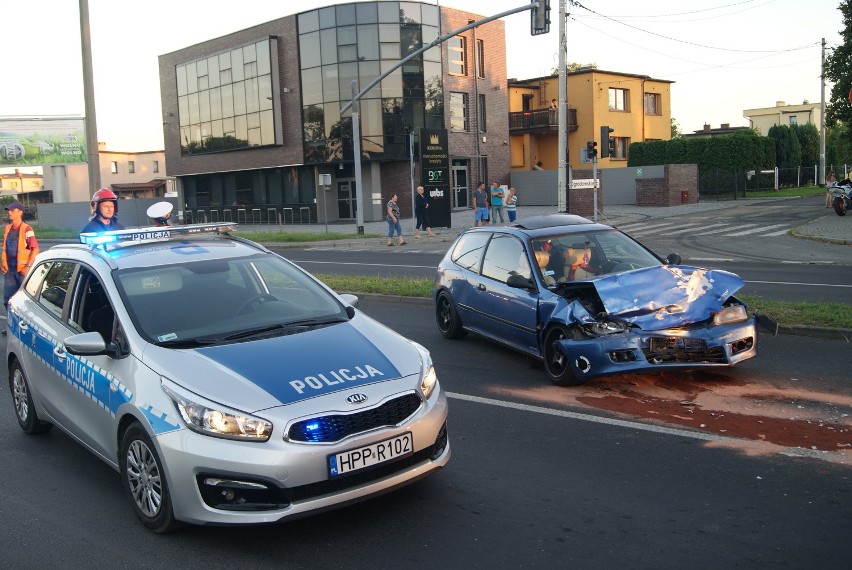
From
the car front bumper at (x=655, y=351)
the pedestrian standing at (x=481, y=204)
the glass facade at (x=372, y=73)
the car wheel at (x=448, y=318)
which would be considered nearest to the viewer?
the car front bumper at (x=655, y=351)

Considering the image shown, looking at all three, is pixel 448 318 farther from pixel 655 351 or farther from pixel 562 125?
pixel 562 125

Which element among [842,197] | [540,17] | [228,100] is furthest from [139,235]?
[228,100]

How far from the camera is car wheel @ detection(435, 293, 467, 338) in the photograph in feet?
32.3

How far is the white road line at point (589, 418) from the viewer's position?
5934 mm

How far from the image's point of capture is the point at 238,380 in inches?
171

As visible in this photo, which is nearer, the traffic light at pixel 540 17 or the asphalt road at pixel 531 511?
the asphalt road at pixel 531 511

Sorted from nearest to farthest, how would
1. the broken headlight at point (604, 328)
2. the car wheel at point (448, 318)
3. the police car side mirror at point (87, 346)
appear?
the police car side mirror at point (87, 346)
the broken headlight at point (604, 328)
the car wheel at point (448, 318)

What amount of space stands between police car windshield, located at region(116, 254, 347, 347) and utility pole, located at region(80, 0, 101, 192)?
12.1m

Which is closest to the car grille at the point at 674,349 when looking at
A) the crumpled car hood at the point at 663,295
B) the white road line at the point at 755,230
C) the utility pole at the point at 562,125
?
the crumpled car hood at the point at 663,295

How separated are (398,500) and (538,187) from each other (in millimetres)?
46089

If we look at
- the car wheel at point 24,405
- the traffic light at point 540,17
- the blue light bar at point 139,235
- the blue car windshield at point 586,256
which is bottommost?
the car wheel at point 24,405

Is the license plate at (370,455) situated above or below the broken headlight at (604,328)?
below

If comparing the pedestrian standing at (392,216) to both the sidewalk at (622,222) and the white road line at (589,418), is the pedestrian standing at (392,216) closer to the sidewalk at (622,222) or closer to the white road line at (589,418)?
the sidewalk at (622,222)

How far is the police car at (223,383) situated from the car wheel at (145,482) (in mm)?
11
